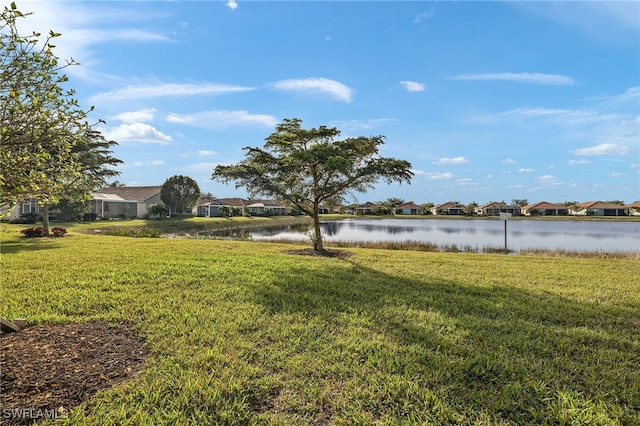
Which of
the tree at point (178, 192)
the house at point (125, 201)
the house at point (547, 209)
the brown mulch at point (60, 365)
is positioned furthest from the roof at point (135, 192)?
the house at point (547, 209)

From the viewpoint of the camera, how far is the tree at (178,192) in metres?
39.6

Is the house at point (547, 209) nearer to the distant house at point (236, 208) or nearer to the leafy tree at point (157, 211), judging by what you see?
the distant house at point (236, 208)

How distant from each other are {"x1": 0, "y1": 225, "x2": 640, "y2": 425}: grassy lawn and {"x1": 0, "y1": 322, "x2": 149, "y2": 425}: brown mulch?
20 centimetres

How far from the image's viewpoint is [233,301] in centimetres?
529

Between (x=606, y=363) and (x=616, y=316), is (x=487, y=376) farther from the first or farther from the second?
(x=616, y=316)

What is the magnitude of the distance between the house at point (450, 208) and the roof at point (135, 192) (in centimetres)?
6063

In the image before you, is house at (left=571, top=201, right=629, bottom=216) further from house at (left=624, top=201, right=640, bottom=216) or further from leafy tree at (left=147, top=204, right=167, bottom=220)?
leafy tree at (left=147, top=204, right=167, bottom=220)

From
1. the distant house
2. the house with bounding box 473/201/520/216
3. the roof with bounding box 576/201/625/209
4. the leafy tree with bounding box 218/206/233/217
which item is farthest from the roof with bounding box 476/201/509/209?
the leafy tree with bounding box 218/206/233/217

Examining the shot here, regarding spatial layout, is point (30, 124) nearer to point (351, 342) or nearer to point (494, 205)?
point (351, 342)

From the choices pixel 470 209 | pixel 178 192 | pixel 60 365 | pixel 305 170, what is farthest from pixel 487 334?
pixel 470 209

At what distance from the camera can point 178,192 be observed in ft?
131

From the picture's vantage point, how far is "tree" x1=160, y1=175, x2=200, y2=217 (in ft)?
130

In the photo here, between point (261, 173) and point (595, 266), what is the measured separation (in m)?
10.8

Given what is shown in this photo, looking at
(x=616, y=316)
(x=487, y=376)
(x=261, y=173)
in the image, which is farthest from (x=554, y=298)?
(x=261, y=173)
